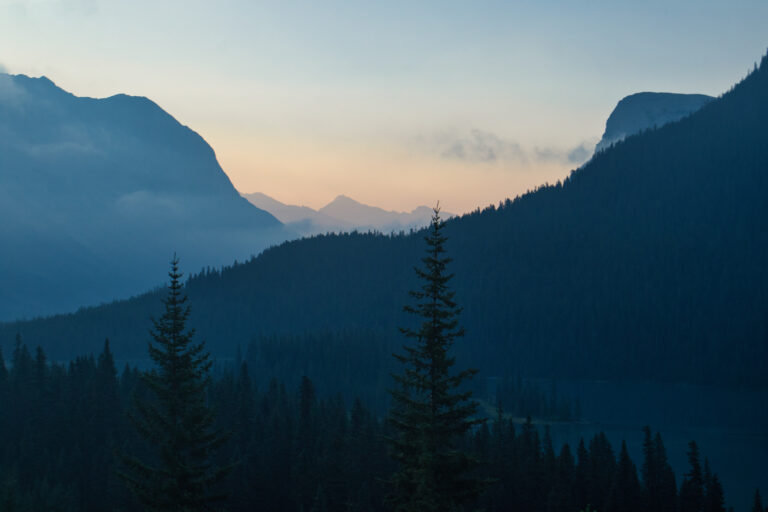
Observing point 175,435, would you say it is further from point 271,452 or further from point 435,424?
point 271,452

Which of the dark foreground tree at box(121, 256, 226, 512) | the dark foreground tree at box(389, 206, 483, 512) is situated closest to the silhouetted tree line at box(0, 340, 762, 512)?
the dark foreground tree at box(121, 256, 226, 512)

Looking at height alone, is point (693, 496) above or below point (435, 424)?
below

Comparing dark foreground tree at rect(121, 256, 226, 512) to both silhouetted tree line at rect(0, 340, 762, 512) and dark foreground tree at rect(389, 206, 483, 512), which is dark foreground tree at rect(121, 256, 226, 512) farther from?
silhouetted tree line at rect(0, 340, 762, 512)

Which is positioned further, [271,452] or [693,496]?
[271,452]

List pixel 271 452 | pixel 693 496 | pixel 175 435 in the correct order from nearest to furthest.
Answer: pixel 175 435 < pixel 693 496 < pixel 271 452

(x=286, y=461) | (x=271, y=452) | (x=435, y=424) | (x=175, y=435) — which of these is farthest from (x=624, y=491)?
(x=175, y=435)

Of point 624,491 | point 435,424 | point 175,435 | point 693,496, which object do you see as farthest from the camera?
point 693,496

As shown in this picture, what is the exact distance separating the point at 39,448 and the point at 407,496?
85804 mm

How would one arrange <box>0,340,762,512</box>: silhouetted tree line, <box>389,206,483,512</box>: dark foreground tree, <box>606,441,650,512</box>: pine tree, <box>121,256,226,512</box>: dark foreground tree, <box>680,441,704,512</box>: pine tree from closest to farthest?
<box>389,206,483,512</box>: dark foreground tree, <box>121,256,226,512</box>: dark foreground tree, <box>606,441,650,512</box>: pine tree, <box>0,340,762,512</box>: silhouetted tree line, <box>680,441,704,512</box>: pine tree

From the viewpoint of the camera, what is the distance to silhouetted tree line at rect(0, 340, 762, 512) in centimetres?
7869

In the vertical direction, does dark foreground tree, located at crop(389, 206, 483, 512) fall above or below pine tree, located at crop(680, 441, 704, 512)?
above

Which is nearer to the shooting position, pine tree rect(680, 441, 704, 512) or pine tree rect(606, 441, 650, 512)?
pine tree rect(606, 441, 650, 512)

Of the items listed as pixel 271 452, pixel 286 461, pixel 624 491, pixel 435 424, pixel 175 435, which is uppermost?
pixel 435 424

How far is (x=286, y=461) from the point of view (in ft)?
292
